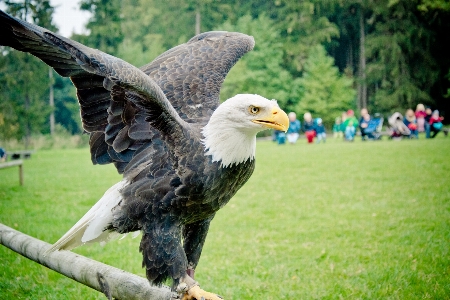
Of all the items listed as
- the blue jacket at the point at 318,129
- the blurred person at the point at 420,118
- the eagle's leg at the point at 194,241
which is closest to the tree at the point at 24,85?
the blue jacket at the point at 318,129

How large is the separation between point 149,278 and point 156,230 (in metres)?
0.27

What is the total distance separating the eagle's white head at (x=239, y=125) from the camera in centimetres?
234

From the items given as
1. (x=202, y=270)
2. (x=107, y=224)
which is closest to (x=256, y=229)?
(x=202, y=270)

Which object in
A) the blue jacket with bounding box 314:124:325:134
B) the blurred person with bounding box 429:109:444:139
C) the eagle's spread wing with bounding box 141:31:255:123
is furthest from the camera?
the blue jacket with bounding box 314:124:325:134

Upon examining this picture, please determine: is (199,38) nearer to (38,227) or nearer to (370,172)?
(38,227)

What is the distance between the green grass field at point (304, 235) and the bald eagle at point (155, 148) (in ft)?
4.45

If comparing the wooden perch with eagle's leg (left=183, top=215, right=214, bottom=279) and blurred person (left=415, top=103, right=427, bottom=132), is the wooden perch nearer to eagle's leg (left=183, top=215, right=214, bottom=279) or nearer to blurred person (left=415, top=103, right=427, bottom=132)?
eagle's leg (left=183, top=215, right=214, bottom=279)

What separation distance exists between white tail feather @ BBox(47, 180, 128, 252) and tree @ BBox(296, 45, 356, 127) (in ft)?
89.0

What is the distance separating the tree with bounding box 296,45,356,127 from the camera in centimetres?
2912

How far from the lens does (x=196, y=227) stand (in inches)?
114

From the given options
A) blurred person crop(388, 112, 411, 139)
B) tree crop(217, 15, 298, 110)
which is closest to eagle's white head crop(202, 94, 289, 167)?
blurred person crop(388, 112, 411, 139)

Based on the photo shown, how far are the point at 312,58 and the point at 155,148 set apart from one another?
2877 cm

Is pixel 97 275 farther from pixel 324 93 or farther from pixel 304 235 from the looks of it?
pixel 324 93

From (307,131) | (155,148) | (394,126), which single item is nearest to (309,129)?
(307,131)
